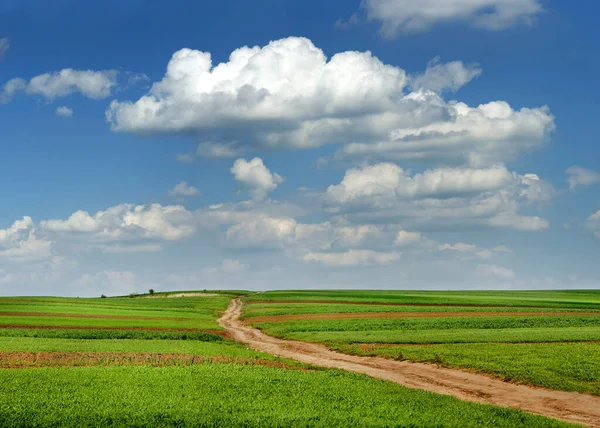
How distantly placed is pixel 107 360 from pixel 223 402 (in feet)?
59.3

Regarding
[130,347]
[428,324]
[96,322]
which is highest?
[428,324]

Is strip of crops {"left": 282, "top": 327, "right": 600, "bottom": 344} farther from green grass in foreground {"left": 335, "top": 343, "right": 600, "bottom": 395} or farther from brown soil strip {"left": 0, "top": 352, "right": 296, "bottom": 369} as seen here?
brown soil strip {"left": 0, "top": 352, "right": 296, "bottom": 369}

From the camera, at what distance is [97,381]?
29969 mm

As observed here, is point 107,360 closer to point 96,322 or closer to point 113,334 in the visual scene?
point 113,334

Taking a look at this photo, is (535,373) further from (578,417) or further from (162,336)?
(162,336)

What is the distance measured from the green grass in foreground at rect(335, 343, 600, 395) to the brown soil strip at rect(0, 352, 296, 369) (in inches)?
408

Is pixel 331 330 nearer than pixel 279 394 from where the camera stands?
No

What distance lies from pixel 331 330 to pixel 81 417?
4294cm

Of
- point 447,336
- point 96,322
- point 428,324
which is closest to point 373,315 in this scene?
point 428,324

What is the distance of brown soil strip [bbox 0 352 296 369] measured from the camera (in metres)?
38.7

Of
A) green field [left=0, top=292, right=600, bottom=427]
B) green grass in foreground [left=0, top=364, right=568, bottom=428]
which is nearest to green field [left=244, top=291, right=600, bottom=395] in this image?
green field [left=0, top=292, right=600, bottom=427]

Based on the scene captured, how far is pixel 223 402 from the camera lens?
993 inches

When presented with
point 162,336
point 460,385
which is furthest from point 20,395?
point 162,336

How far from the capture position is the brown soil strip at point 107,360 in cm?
3866
